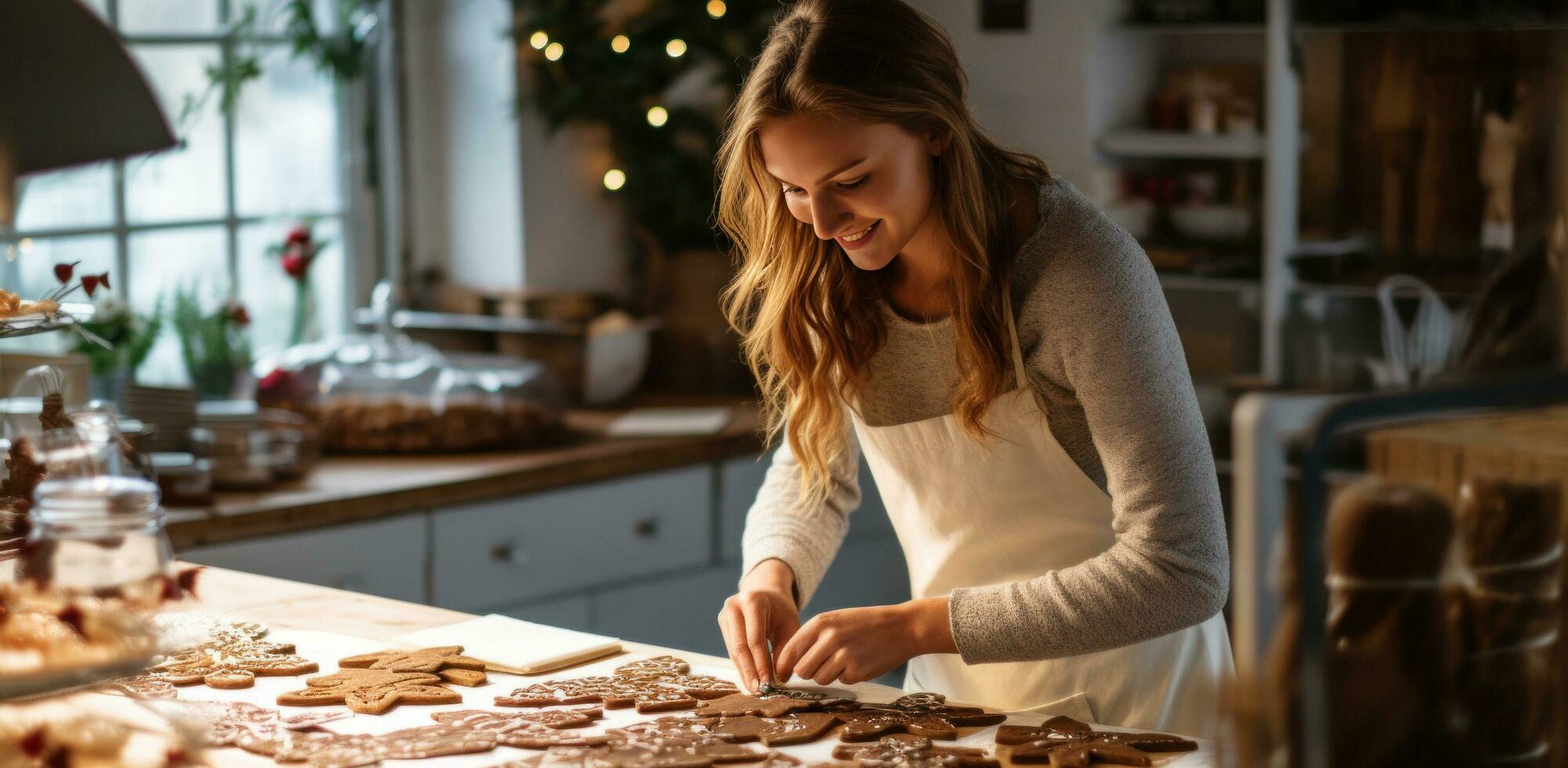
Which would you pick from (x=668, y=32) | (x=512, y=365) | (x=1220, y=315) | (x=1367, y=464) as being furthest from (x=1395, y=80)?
(x=1367, y=464)

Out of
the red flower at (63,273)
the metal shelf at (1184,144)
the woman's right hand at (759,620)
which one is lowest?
the woman's right hand at (759,620)

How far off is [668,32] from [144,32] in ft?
3.70

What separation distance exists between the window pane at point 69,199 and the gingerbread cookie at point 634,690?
2006mm

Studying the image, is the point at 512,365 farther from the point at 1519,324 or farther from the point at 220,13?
the point at 1519,324

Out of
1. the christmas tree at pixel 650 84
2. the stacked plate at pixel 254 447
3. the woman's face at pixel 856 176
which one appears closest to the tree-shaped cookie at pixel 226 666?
the woman's face at pixel 856 176

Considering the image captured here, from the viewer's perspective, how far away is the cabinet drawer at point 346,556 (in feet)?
8.61

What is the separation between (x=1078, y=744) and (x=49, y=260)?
2.46 metres

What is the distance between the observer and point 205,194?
11.0 feet

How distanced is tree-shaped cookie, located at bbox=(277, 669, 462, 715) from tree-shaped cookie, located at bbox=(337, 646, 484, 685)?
16 mm

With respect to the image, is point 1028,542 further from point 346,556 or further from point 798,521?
point 346,556

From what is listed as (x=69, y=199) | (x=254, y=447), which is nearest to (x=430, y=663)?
(x=254, y=447)

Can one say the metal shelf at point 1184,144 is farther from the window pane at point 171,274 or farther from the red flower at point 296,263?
the window pane at point 171,274

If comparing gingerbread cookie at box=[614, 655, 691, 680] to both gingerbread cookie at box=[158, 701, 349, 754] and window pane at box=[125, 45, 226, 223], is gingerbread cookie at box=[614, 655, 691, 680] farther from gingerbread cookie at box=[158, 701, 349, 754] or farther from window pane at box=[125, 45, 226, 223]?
window pane at box=[125, 45, 226, 223]

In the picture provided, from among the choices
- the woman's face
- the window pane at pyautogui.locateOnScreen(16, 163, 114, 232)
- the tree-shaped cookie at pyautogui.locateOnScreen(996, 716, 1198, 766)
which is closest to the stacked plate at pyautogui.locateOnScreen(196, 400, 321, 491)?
the window pane at pyautogui.locateOnScreen(16, 163, 114, 232)
